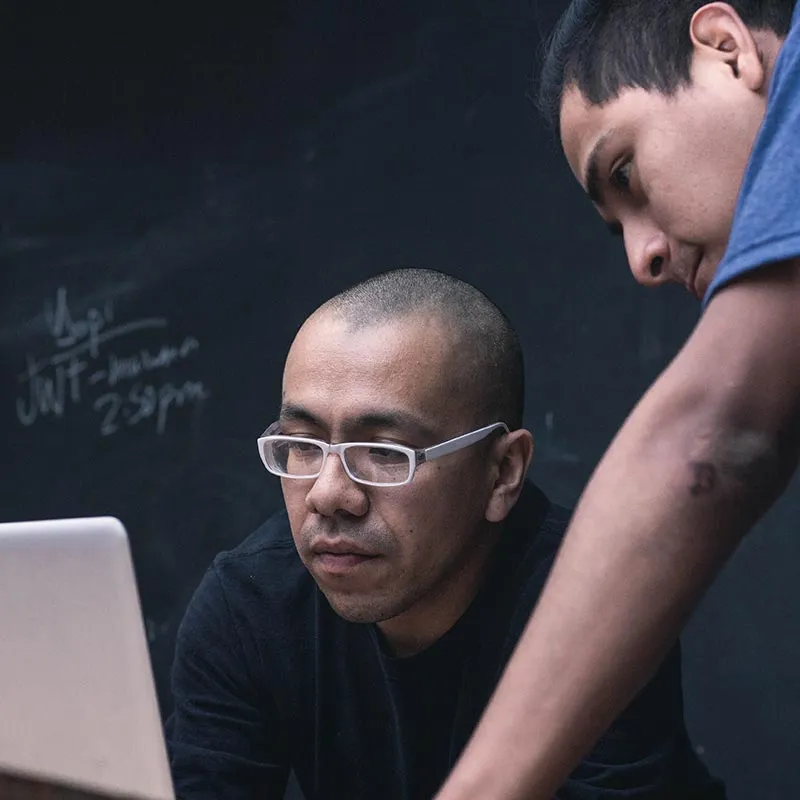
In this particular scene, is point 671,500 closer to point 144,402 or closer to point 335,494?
point 335,494

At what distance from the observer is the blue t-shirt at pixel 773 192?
2.70 ft

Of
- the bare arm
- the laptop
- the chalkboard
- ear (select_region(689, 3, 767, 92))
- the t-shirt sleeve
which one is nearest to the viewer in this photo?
the bare arm

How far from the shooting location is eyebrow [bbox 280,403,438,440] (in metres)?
1.68

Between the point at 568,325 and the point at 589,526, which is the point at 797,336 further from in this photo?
the point at 568,325

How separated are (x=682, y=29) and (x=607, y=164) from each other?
14cm

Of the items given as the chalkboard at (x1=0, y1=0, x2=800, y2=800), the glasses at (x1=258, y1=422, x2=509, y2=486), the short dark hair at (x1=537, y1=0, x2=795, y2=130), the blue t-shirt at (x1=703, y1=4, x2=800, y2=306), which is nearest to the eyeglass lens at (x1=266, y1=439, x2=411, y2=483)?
the glasses at (x1=258, y1=422, x2=509, y2=486)

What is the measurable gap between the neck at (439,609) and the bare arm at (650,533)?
0.91 meters

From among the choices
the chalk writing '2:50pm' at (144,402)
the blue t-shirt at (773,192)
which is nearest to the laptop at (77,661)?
the blue t-shirt at (773,192)

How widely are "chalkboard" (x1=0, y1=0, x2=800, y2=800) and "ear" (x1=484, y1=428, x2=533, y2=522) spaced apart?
0.80m

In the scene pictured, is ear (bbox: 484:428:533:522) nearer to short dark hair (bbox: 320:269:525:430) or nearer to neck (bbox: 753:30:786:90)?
short dark hair (bbox: 320:269:525:430)

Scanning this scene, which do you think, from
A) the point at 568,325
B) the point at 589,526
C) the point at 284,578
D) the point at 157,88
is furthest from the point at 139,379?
the point at 589,526

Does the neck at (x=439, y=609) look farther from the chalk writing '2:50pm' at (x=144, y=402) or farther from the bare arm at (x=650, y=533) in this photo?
the chalk writing '2:50pm' at (x=144, y=402)

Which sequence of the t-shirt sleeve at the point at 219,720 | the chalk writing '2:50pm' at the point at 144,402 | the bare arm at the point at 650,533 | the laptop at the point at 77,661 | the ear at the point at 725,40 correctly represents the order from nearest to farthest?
the bare arm at the point at 650,533
the laptop at the point at 77,661
the ear at the point at 725,40
the t-shirt sleeve at the point at 219,720
the chalk writing '2:50pm' at the point at 144,402

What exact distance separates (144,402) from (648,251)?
1.90m
